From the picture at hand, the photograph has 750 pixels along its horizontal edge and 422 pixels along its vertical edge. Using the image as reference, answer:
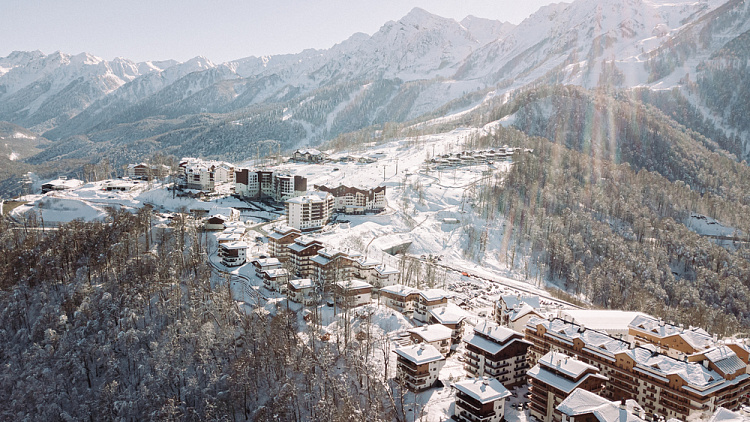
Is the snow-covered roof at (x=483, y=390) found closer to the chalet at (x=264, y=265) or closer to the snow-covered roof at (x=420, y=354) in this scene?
the snow-covered roof at (x=420, y=354)

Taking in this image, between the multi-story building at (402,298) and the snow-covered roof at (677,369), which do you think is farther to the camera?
the multi-story building at (402,298)

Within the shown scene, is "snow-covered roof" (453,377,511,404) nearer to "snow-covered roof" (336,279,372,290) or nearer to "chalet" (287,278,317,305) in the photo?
"snow-covered roof" (336,279,372,290)

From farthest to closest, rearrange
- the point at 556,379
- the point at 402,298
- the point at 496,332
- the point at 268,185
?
the point at 268,185
the point at 402,298
the point at 496,332
the point at 556,379

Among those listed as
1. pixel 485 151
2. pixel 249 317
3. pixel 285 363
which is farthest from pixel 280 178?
pixel 485 151

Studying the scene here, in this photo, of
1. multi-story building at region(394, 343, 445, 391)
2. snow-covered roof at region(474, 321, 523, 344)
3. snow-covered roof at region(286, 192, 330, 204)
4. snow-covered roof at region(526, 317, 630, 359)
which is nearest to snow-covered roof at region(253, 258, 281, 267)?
snow-covered roof at region(286, 192, 330, 204)

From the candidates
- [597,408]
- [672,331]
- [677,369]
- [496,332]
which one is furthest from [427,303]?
[672,331]

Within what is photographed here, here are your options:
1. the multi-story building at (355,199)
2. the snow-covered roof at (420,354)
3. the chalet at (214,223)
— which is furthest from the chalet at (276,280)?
the multi-story building at (355,199)

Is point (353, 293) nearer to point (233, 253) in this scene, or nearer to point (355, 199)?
point (233, 253)
